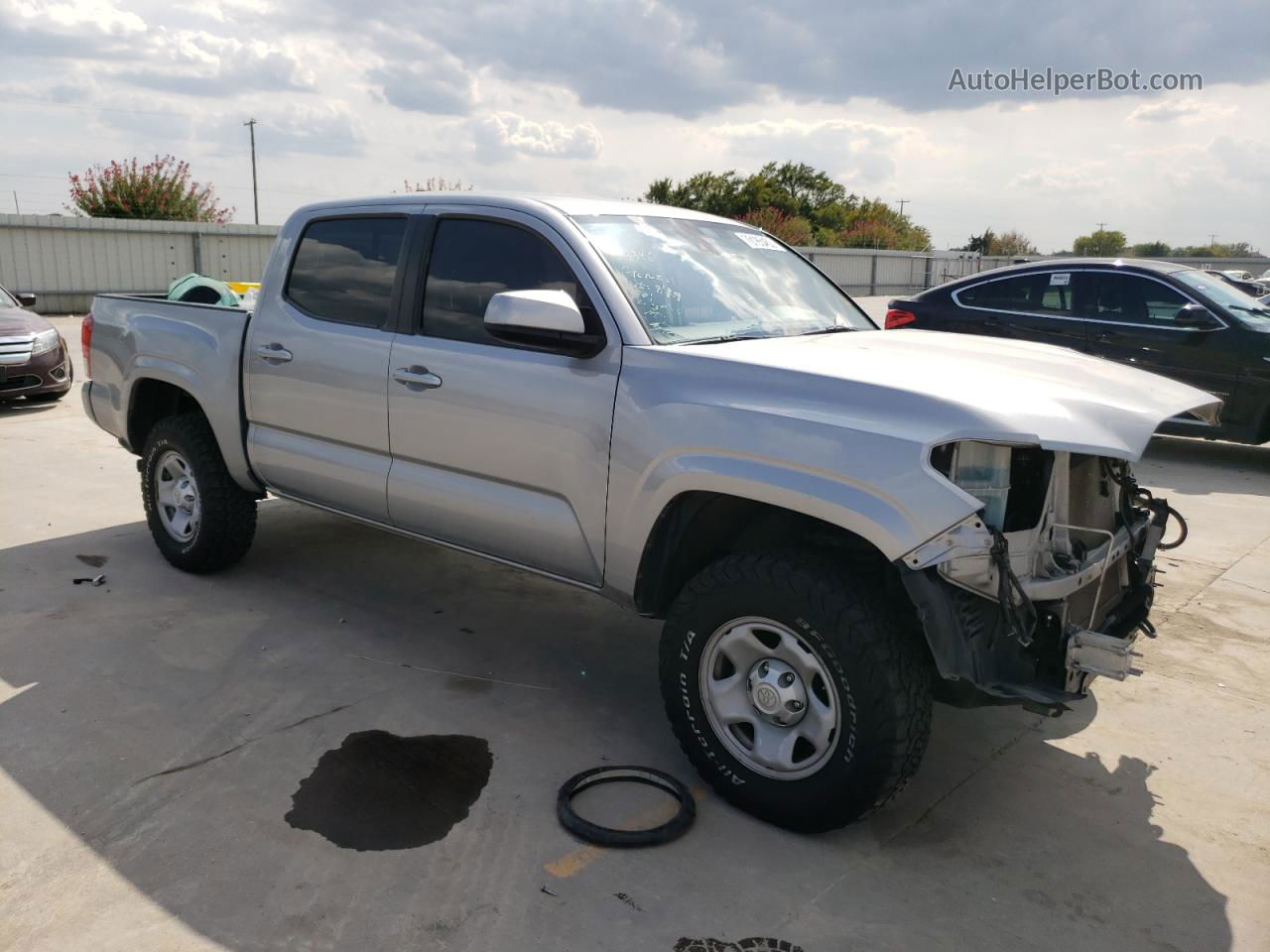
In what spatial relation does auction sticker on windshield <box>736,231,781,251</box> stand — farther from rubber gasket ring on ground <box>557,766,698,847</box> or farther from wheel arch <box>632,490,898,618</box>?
rubber gasket ring on ground <box>557,766,698,847</box>

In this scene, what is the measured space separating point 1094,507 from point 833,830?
1.37 m

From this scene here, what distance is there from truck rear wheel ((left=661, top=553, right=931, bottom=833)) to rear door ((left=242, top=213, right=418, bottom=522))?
1708 mm

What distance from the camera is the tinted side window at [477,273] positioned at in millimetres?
3865

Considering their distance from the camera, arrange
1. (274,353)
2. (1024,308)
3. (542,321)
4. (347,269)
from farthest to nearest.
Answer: (1024,308)
(274,353)
(347,269)
(542,321)

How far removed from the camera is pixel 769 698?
10.5 ft

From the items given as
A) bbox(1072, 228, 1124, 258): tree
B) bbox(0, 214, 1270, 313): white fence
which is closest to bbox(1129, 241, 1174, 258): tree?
bbox(1072, 228, 1124, 258): tree

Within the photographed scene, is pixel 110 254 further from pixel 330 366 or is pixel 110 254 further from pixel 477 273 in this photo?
pixel 477 273

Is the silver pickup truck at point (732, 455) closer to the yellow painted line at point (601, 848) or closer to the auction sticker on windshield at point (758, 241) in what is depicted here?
the auction sticker on windshield at point (758, 241)

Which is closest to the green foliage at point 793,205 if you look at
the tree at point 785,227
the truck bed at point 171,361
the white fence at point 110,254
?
the tree at point 785,227

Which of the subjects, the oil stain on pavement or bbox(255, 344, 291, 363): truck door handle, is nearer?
the oil stain on pavement

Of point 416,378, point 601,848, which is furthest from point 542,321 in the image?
point 601,848

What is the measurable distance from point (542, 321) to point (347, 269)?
5.19ft

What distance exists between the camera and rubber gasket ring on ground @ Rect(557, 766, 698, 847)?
10.3 ft

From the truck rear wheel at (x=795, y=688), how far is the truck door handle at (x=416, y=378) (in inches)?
54.4
